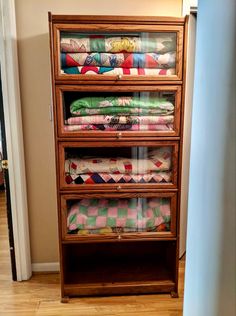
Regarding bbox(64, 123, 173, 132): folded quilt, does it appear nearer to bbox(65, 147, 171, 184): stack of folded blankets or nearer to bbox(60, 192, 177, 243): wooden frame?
bbox(65, 147, 171, 184): stack of folded blankets

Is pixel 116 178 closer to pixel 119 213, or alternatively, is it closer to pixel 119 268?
pixel 119 213

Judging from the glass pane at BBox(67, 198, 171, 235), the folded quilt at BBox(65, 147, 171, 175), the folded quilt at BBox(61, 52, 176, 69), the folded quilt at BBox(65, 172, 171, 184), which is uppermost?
the folded quilt at BBox(61, 52, 176, 69)

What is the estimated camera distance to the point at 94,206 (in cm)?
212

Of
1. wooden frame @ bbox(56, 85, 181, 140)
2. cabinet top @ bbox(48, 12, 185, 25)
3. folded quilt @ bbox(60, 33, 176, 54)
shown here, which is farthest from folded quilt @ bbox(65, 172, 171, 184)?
cabinet top @ bbox(48, 12, 185, 25)

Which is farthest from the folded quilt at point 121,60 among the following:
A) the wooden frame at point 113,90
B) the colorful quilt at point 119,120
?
the colorful quilt at point 119,120

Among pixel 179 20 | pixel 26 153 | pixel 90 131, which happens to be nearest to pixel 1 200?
pixel 26 153

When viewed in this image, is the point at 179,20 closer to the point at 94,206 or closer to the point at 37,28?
the point at 37,28

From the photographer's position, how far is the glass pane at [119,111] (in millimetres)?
1942

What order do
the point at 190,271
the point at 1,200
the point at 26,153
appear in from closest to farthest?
the point at 190,271
the point at 26,153
the point at 1,200

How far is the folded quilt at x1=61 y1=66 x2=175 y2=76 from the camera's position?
1.89 m

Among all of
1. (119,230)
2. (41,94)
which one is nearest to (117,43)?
(41,94)

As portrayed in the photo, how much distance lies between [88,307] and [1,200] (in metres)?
2.80

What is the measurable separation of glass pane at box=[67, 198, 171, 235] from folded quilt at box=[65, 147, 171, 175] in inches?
9.1

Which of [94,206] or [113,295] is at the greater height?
[94,206]
